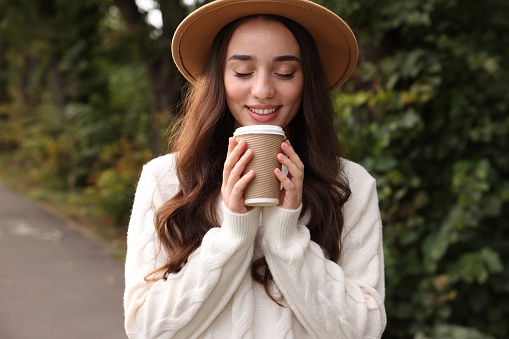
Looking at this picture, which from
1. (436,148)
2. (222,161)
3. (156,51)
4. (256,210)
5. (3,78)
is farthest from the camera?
(3,78)

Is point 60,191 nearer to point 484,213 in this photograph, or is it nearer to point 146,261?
point 484,213

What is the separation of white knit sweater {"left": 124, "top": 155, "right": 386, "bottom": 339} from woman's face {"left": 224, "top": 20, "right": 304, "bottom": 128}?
303 millimetres

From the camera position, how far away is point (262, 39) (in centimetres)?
202

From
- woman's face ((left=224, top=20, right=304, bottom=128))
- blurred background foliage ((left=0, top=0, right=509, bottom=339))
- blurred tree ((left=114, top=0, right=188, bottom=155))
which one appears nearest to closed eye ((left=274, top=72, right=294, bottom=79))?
woman's face ((left=224, top=20, right=304, bottom=128))

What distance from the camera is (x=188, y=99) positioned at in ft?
7.90

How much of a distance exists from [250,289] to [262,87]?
1.88 ft

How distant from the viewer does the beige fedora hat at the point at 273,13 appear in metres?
2.02

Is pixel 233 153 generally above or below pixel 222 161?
above

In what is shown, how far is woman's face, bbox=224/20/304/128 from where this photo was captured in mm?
2012

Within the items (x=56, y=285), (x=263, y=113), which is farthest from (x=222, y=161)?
(x=56, y=285)

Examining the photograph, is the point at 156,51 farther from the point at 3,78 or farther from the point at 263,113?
the point at 3,78

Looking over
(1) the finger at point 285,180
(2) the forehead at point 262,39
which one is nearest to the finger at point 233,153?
(1) the finger at point 285,180

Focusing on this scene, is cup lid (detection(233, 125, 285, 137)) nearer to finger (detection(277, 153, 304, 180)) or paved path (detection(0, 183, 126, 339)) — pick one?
finger (detection(277, 153, 304, 180))


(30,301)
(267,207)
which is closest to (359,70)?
(267,207)
